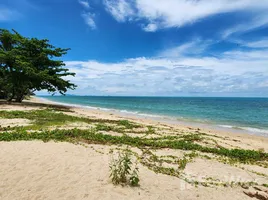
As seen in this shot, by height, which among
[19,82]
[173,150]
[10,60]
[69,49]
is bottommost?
[173,150]

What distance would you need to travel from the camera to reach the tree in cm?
2664

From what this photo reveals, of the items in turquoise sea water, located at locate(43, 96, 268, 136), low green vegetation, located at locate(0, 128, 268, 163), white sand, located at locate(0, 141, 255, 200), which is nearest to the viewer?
white sand, located at locate(0, 141, 255, 200)

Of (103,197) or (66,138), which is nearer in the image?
(103,197)

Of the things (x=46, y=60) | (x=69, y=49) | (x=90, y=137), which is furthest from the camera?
(x=69, y=49)

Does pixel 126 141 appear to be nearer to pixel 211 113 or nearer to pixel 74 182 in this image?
pixel 74 182

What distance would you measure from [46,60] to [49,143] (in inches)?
947

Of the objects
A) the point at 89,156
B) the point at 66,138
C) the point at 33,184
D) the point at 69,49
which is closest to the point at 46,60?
the point at 69,49

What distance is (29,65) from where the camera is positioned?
26.8m

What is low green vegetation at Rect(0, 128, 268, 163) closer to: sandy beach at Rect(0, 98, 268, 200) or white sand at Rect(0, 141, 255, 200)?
sandy beach at Rect(0, 98, 268, 200)

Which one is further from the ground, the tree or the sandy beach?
the tree

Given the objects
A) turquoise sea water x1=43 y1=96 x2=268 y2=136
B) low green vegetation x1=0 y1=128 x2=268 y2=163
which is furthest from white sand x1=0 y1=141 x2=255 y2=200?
turquoise sea water x1=43 y1=96 x2=268 y2=136

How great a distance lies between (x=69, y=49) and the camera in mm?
31906

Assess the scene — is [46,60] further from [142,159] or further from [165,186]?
[165,186]

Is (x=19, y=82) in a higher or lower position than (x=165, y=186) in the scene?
higher
